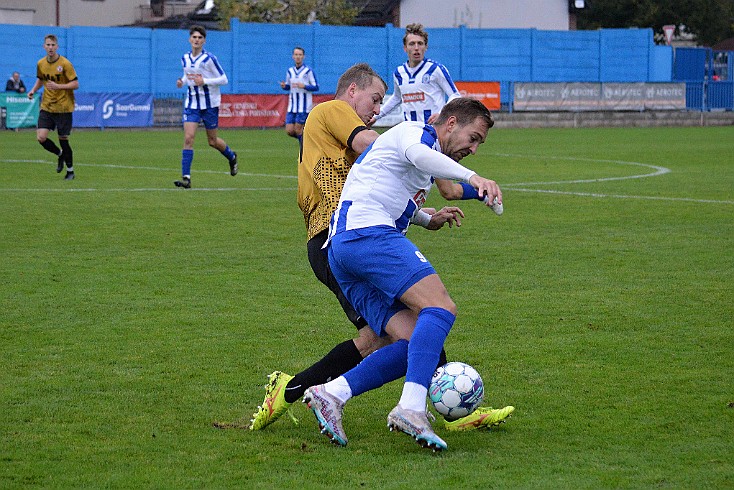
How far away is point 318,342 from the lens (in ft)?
21.5

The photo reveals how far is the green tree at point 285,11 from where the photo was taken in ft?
159

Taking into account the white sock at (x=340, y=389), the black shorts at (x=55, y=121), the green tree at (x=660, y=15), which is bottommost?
the white sock at (x=340, y=389)

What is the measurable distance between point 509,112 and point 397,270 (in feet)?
118

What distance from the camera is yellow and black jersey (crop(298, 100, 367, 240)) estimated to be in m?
5.43

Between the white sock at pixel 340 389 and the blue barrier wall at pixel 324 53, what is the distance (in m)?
32.3

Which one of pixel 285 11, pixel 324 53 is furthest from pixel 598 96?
pixel 285 11

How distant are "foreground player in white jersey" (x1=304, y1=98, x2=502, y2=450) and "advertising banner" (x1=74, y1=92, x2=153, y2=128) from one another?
30.1m

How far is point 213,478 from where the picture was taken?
13.8 ft

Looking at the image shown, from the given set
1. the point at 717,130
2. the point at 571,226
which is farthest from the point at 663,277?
the point at 717,130

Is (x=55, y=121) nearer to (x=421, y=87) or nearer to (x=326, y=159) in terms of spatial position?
(x=421, y=87)

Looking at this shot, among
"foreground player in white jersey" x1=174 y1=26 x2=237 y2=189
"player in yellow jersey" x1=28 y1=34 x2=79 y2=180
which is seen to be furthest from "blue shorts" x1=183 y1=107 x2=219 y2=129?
"player in yellow jersey" x1=28 y1=34 x2=79 y2=180

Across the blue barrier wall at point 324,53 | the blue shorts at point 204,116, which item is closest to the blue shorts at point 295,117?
the blue shorts at point 204,116

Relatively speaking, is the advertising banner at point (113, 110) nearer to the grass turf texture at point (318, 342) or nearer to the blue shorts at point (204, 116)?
the blue shorts at point (204, 116)

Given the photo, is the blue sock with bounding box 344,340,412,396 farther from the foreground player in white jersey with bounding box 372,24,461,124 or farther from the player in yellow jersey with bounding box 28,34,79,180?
the player in yellow jersey with bounding box 28,34,79,180
